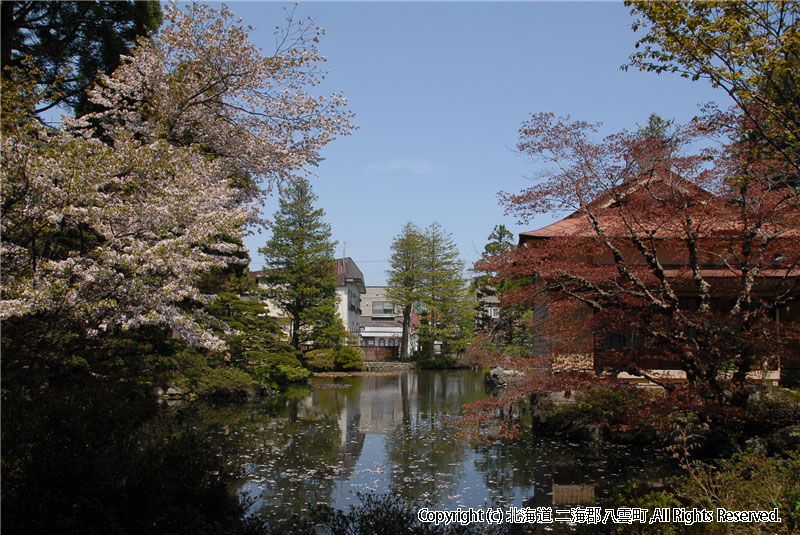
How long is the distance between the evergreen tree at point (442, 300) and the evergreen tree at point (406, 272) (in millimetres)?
453

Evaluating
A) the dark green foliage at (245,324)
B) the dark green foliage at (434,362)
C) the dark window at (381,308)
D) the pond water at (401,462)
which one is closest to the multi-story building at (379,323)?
the dark window at (381,308)

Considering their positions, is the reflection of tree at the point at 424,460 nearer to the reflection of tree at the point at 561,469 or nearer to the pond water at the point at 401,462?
the pond water at the point at 401,462

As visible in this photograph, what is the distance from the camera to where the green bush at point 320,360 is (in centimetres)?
2955

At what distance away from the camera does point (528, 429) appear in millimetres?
13141

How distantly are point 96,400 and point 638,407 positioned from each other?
331 inches

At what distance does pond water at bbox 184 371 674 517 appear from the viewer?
7.62 meters

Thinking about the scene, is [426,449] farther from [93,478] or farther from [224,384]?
[224,384]

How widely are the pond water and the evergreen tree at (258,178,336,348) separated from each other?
14562mm

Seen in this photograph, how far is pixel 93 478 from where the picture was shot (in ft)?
14.4

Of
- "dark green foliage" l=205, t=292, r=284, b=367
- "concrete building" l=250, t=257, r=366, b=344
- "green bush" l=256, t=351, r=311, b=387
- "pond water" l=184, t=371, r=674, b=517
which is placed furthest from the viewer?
"concrete building" l=250, t=257, r=366, b=344

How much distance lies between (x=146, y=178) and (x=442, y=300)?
30.9 metres

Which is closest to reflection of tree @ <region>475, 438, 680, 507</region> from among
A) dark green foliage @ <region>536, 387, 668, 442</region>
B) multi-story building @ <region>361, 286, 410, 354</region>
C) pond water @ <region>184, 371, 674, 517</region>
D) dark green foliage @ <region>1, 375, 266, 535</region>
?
pond water @ <region>184, 371, 674, 517</region>

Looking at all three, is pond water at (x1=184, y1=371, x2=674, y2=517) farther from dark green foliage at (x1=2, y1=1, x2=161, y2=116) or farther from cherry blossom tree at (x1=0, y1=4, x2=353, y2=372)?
dark green foliage at (x1=2, y1=1, x2=161, y2=116)

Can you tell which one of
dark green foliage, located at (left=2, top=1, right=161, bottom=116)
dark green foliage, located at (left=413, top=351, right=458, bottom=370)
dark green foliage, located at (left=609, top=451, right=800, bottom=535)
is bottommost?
dark green foliage, located at (left=413, top=351, right=458, bottom=370)
